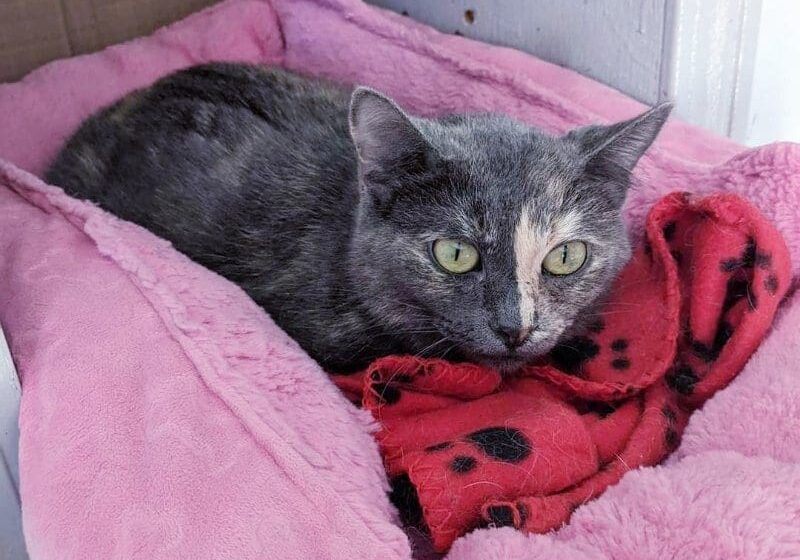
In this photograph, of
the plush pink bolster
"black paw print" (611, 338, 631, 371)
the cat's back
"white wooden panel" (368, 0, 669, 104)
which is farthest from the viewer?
the plush pink bolster

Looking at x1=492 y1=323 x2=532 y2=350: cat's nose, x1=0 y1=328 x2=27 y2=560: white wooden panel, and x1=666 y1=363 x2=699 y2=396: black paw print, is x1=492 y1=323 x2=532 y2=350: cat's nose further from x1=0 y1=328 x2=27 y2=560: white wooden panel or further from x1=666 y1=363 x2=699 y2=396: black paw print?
x1=0 y1=328 x2=27 y2=560: white wooden panel

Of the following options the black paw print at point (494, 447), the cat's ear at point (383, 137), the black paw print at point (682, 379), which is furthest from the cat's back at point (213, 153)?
the black paw print at point (682, 379)

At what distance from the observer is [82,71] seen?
1.82m

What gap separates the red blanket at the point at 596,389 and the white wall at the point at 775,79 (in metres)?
0.53

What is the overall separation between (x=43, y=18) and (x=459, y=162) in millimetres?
1263

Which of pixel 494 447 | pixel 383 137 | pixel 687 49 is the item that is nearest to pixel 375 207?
pixel 383 137

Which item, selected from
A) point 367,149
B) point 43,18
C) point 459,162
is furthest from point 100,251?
point 43,18

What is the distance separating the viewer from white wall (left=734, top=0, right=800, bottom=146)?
5.17 ft

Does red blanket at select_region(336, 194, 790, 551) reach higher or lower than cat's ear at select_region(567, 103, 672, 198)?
lower

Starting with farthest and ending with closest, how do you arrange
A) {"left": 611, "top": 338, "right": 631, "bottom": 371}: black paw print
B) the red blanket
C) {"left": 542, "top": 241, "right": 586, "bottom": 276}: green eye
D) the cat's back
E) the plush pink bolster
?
the plush pink bolster, the cat's back, {"left": 611, "top": 338, "right": 631, "bottom": 371}: black paw print, {"left": 542, "top": 241, "right": 586, "bottom": 276}: green eye, the red blanket

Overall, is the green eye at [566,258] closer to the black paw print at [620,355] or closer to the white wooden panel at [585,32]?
the black paw print at [620,355]

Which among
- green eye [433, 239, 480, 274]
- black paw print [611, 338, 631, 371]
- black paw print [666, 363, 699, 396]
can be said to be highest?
green eye [433, 239, 480, 274]

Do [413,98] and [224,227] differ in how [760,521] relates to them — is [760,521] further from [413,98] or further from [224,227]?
[413,98]

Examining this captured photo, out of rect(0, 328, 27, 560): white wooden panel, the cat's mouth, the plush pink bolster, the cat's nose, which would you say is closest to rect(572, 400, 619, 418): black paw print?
the cat's mouth
